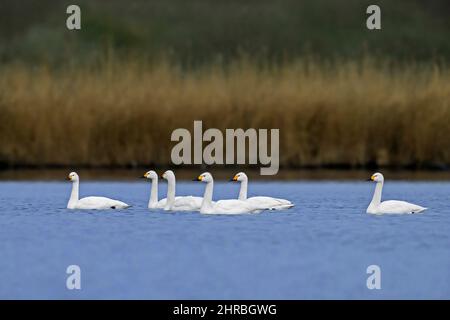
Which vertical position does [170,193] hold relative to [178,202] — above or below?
above

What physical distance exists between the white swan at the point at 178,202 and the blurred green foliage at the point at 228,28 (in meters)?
17.3

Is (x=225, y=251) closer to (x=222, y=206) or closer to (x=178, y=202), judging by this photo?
(x=222, y=206)

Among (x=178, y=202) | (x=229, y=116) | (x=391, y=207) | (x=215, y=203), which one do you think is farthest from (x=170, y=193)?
(x=229, y=116)

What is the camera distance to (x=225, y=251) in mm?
11688

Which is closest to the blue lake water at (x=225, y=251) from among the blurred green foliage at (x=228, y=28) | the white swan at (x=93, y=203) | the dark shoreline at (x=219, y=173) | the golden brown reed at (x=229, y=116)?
the white swan at (x=93, y=203)

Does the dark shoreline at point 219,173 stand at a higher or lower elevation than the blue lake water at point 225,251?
lower

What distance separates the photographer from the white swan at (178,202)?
1488 centimetres

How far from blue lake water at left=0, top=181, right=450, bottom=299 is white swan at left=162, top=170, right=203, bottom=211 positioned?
5.4 inches

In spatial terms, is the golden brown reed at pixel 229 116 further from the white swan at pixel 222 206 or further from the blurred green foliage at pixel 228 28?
the blurred green foliage at pixel 228 28

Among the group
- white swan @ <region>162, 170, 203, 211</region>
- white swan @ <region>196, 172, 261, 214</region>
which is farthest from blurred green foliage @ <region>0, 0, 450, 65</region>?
white swan @ <region>196, 172, 261, 214</region>

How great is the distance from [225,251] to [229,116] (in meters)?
9.50

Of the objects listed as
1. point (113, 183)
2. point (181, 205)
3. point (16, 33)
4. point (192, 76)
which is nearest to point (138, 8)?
point (16, 33)

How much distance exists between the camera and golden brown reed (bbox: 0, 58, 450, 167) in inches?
818
